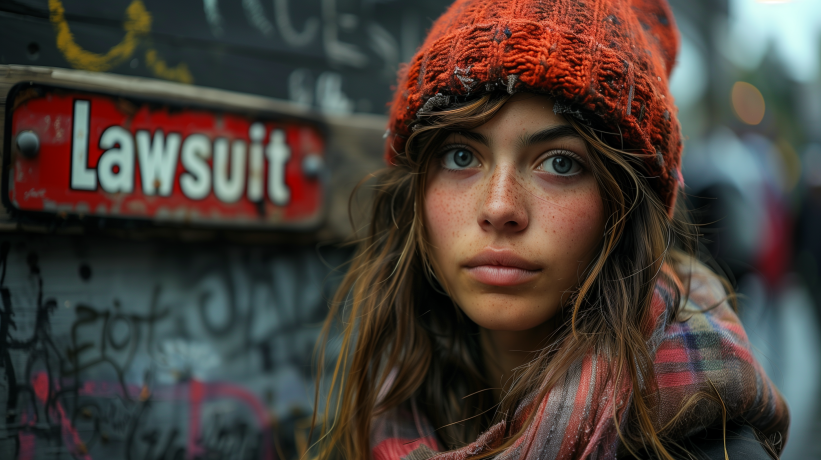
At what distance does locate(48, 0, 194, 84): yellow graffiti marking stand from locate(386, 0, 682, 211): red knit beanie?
0.87 meters

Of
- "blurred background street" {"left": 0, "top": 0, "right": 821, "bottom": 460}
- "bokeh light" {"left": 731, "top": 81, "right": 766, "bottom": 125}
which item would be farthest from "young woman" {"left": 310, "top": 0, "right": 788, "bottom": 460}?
"bokeh light" {"left": 731, "top": 81, "right": 766, "bottom": 125}

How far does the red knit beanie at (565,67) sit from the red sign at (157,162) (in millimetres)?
698

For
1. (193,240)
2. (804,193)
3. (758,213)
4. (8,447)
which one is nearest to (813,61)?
(804,193)

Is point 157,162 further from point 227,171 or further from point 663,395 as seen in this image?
point 663,395

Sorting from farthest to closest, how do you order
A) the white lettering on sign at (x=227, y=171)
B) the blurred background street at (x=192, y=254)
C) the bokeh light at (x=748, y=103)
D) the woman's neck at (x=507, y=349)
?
1. the bokeh light at (x=748, y=103)
2. the white lettering on sign at (x=227, y=171)
3. the blurred background street at (x=192, y=254)
4. the woman's neck at (x=507, y=349)

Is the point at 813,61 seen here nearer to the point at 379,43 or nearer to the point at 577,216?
the point at 379,43

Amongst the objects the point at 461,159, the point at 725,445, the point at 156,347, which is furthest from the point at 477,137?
the point at 156,347

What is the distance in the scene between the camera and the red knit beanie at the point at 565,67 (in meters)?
1.12

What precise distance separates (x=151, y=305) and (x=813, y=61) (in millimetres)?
7931

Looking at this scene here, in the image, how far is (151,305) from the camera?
167 centimetres

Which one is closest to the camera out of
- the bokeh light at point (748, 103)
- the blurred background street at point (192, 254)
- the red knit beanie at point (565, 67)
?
the red knit beanie at point (565, 67)

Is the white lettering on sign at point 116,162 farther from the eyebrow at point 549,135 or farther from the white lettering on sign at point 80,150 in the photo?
the eyebrow at point 549,135

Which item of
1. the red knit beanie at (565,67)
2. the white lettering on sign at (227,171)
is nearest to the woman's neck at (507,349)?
the red knit beanie at (565,67)

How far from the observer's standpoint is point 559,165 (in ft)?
3.90
